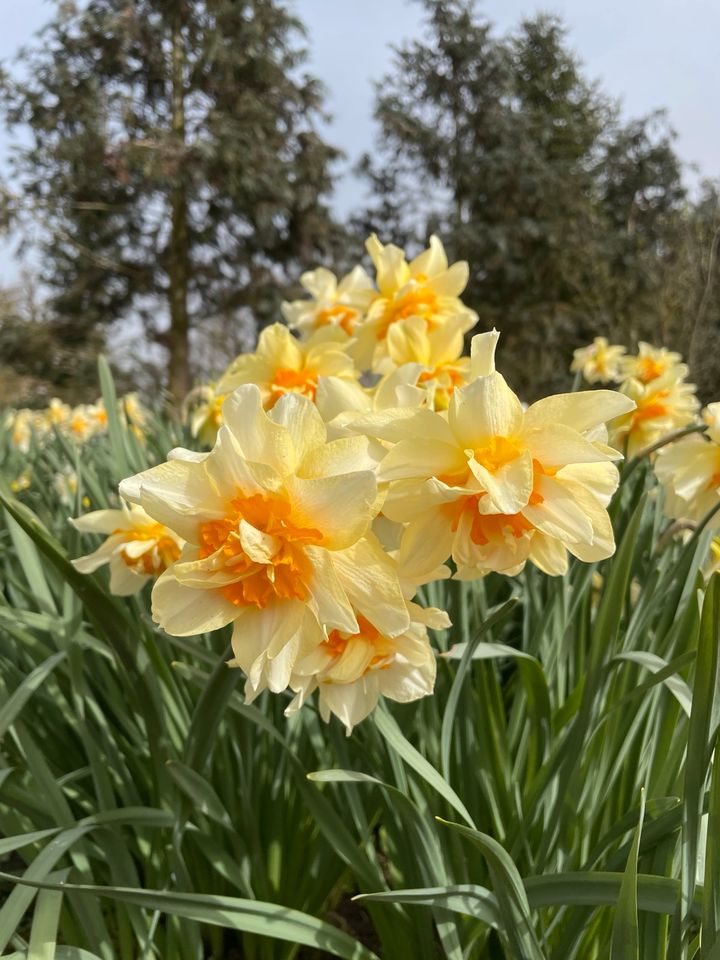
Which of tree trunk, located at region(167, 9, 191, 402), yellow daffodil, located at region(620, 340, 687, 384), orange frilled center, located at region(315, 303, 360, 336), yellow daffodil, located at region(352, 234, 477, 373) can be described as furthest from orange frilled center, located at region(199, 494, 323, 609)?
tree trunk, located at region(167, 9, 191, 402)

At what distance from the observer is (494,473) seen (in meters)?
0.64

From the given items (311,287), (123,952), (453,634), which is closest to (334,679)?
(453,634)

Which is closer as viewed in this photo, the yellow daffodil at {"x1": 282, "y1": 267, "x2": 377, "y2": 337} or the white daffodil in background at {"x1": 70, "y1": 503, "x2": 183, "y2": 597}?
the white daffodil in background at {"x1": 70, "y1": 503, "x2": 183, "y2": 597}

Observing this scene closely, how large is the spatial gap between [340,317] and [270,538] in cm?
98

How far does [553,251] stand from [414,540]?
16.4m

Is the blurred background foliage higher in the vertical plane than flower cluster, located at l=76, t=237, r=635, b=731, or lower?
higher

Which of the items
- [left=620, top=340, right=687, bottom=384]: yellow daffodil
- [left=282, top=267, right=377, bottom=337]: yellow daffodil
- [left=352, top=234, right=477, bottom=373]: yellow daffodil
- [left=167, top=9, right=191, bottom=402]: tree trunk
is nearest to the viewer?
[left=352, top=234, right=477, bottom=373]: yellow daffodil

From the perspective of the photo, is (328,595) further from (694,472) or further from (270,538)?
(694,472)

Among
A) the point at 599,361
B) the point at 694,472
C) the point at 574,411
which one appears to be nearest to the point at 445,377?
the point at 694,472

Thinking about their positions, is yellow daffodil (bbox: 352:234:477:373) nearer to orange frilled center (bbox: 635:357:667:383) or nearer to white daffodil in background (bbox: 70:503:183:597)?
white daffodil in background (bbox: 70:503:183:597)

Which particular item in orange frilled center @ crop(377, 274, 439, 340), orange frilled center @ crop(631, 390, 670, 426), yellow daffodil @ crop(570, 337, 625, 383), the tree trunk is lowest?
orange frilled center @ crop(631, 390, 670, 426)

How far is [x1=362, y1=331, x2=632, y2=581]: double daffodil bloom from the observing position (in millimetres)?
634

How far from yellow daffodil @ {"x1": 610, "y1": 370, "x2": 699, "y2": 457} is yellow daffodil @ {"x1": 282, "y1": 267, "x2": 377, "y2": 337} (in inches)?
24.5

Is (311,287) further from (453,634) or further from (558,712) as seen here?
(558,712)
